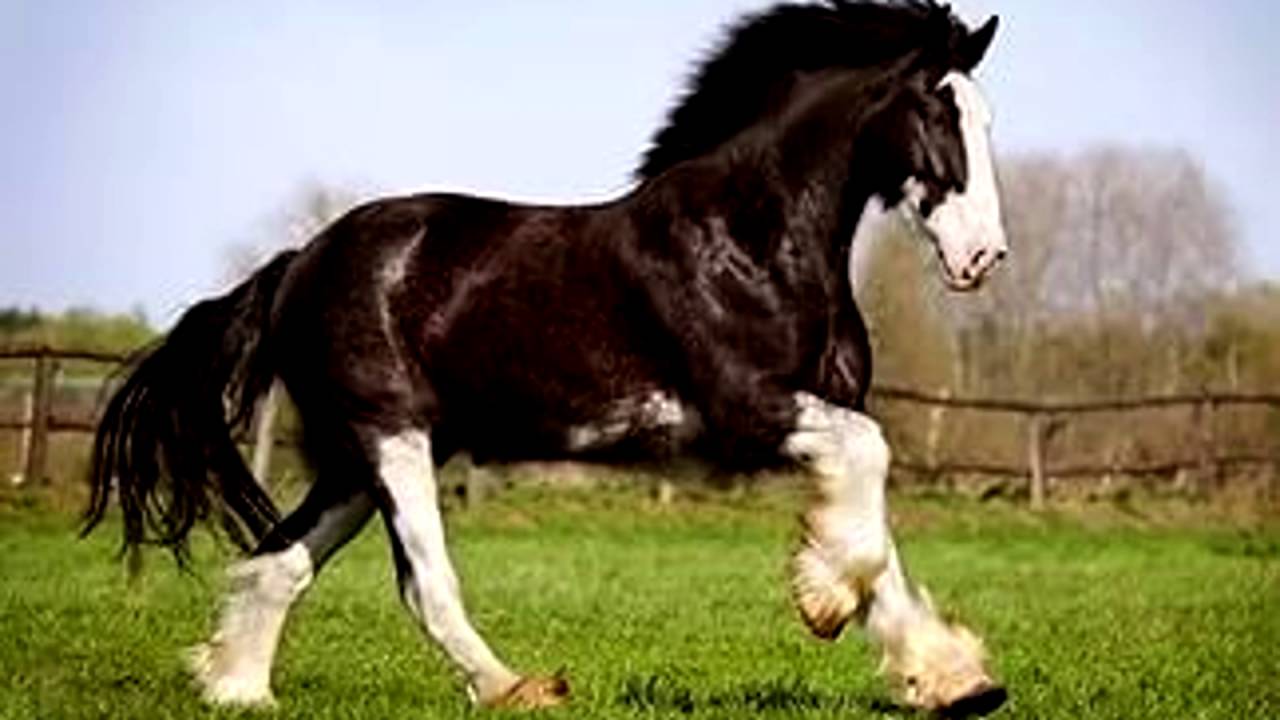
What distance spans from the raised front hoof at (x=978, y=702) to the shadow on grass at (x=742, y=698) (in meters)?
0.22

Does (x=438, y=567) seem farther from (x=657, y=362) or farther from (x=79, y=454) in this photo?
(x=79, y=454)

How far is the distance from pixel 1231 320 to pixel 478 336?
134 ft

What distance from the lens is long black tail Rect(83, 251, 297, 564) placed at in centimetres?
810

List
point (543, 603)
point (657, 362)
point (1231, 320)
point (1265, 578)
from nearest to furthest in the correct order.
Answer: point (657, 362) < point (543, 603) < point (1265, 578) < point (1231, 320)

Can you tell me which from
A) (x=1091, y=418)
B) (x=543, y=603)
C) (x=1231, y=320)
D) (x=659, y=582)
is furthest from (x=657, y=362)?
(x=1231, y=320)

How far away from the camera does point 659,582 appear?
55.4 ft

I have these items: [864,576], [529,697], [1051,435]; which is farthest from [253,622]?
[1051,435]

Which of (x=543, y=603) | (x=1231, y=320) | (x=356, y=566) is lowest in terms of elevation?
(x=1231, y=320)

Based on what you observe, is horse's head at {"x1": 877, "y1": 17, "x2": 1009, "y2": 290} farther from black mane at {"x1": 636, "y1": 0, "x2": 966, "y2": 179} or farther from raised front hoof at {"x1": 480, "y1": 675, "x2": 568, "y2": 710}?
raised front hoof at {"x1": 480, "y1": 675, "x2": 568, "y2": 710}

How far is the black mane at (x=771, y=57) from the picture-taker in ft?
24.7

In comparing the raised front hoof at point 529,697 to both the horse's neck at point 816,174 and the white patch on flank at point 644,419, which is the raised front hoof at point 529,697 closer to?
the white patch on flank at point 644,419

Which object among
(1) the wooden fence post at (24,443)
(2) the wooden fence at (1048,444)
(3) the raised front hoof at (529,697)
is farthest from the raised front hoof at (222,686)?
(2) the wooden fence at (1048,444)

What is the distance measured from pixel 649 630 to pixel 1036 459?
19943 mm

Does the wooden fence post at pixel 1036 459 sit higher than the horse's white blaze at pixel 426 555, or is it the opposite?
the horse's white blaze at pixel 426 555
